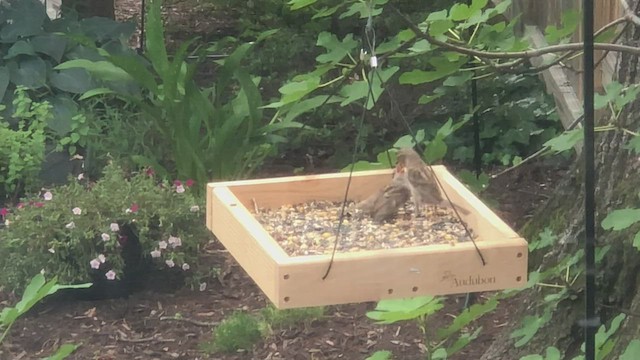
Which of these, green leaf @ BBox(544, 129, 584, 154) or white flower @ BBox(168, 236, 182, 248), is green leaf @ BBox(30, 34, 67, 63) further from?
green leaf @ BBox(544, 129, 584, 154)

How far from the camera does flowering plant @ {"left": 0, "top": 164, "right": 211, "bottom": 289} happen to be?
4.44 metres

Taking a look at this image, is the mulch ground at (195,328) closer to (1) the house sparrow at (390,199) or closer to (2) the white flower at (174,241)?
(2) the white flower at (174,241)

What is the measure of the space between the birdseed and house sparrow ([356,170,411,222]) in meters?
0.02

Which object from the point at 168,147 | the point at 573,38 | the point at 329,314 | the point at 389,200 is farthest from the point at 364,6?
the point at 168,147

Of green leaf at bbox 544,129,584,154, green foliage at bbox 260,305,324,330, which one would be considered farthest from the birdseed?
green foliage at bbox 260,305,324,330

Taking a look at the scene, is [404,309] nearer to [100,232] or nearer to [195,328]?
[195,328]

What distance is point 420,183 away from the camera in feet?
7.61

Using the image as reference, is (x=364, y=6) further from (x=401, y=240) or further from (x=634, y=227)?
(x=634, y=227)

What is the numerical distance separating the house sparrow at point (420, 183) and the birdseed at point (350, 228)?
42mm

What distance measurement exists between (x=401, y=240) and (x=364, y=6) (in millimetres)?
531

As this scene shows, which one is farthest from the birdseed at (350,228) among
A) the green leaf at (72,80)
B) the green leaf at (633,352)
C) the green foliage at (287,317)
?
the green leaf at (72,80)

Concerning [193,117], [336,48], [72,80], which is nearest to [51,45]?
[72,80]

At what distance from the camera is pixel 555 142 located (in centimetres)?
212

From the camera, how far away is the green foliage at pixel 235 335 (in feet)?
13.3
